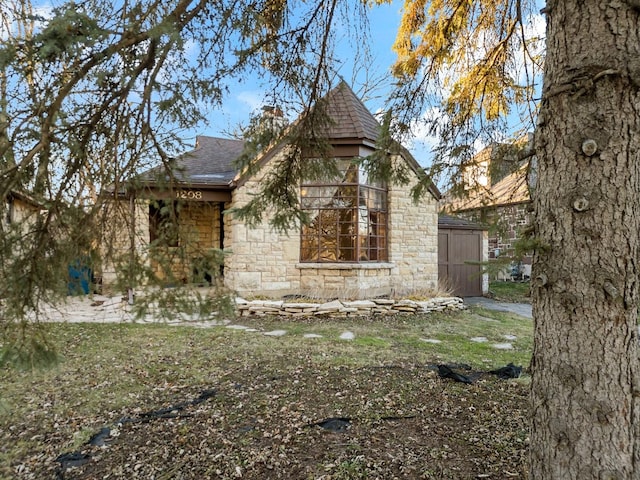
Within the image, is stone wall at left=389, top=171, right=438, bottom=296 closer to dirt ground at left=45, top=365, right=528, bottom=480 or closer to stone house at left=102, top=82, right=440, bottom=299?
stone house at left=102, top=82, right=440, bottom=299

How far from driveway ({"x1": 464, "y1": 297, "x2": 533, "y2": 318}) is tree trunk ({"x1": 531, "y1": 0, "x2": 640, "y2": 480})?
7349 mm

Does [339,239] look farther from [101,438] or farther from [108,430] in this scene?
[101,438]

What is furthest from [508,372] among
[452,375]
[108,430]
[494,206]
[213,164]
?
[213,164]

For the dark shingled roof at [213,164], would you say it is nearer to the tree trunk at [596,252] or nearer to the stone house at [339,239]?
the stone house at [339,239]

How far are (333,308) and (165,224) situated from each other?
5.97 meters

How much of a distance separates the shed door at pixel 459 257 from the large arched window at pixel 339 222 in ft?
11.6

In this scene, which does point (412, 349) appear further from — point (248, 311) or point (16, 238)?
point (16, 238)

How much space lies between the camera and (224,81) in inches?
106

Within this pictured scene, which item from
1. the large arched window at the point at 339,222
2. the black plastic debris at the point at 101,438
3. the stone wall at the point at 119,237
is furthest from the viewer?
the large arched window at the point at 339,222

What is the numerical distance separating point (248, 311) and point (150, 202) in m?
6.08

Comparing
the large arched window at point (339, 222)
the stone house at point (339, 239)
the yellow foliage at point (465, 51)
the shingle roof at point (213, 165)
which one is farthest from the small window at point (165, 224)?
the large arched window at point (339, 222)

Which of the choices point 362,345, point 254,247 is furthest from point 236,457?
point 254,247

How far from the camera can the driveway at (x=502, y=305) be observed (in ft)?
29.9

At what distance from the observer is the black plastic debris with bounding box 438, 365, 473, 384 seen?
3.76m
